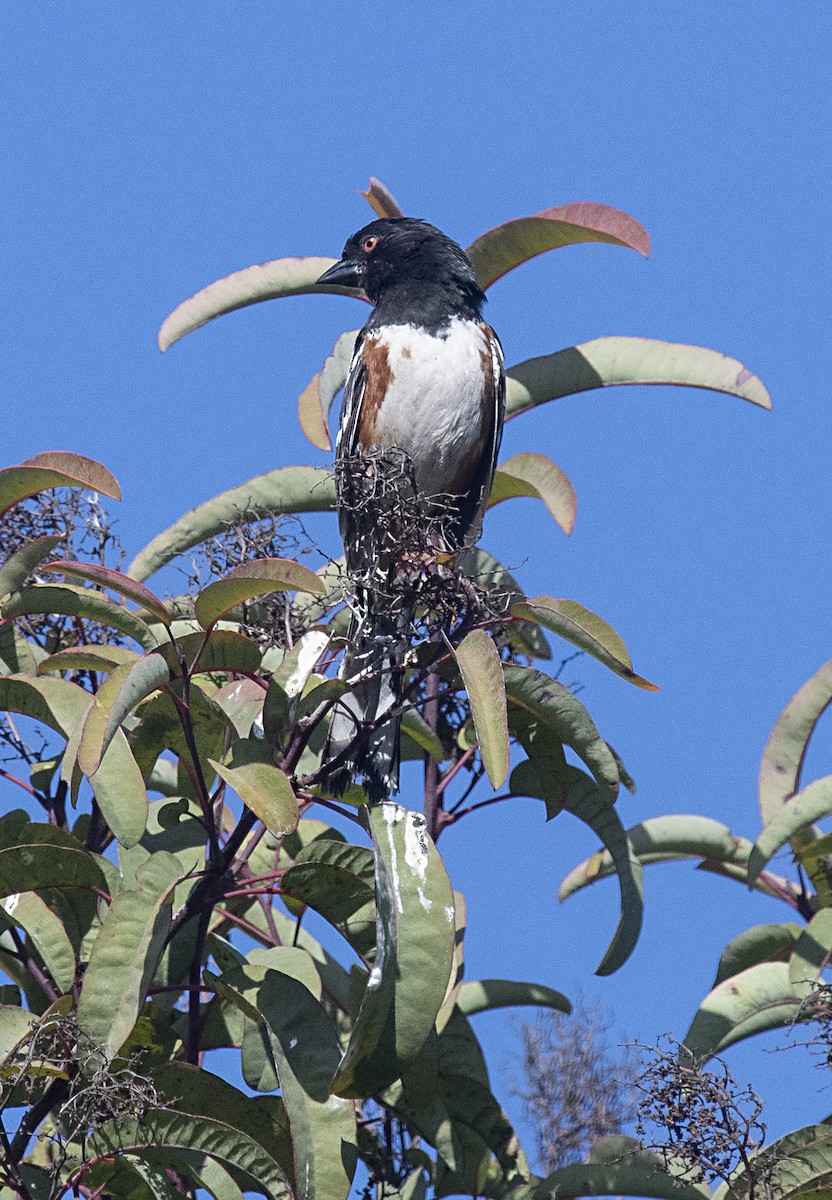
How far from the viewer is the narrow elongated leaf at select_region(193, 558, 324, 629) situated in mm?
3045

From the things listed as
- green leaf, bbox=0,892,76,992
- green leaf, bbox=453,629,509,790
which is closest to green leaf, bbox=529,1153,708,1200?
green leaf, bbox=453,629,509,790

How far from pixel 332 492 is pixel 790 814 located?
1487 millimetres

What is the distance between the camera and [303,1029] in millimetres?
3051

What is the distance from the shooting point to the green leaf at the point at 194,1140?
2.83m

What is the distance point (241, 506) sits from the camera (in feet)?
13.7

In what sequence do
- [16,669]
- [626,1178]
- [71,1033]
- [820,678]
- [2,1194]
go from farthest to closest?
[820,678], [16,669], [626,1178], [2,1194], [71,1033]

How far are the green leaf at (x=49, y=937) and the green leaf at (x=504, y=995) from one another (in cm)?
118

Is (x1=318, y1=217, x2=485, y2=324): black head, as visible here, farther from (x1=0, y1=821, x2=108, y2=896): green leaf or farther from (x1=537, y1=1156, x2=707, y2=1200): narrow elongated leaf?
(x1=537, y1=1156, x2=707, y2=1200): narrow elongated leaf

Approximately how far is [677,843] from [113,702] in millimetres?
1997

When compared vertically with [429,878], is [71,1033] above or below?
below

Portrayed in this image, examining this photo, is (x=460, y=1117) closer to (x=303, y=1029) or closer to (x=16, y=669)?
(x=303, y=1029)

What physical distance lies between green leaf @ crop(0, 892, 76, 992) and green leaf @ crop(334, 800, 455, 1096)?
0.71 m

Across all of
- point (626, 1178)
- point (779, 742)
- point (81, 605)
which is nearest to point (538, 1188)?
point (626, 1178)

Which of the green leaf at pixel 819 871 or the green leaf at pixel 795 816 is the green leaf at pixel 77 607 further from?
the green leaf at pixel 819 871
